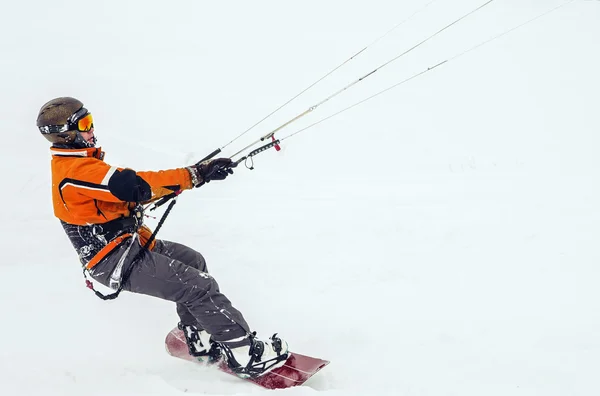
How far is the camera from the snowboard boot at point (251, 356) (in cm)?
432

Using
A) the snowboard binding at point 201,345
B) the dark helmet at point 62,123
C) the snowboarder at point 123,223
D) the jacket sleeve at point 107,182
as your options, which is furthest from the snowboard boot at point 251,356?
the dark helmet at point 62,123

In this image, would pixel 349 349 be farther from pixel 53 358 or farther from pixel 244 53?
pixel 244 53

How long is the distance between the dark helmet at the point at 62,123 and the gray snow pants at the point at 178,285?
0.89m

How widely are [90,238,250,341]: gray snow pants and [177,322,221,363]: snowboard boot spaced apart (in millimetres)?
590

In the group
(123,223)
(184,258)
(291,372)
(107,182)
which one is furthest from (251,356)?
(107,182)

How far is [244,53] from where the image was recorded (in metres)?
20.1

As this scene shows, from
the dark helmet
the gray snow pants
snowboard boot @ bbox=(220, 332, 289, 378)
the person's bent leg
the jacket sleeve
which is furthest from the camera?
the person's bent leg

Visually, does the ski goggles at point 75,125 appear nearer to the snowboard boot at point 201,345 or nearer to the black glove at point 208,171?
the black glove at point 208,171

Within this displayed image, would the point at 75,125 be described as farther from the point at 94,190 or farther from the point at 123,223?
the point at 123,223

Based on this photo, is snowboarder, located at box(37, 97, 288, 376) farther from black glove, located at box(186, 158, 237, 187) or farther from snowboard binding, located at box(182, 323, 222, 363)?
snowboard binding, located at box(182, 323, 222, 363)

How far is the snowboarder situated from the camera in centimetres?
394

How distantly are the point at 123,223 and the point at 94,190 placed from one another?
456mm

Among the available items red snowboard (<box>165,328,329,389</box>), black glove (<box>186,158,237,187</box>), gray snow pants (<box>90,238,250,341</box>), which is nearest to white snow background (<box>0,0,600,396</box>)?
red snowboard (<box>165,328,329,389</box>)

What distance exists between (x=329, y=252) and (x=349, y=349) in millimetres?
2269
